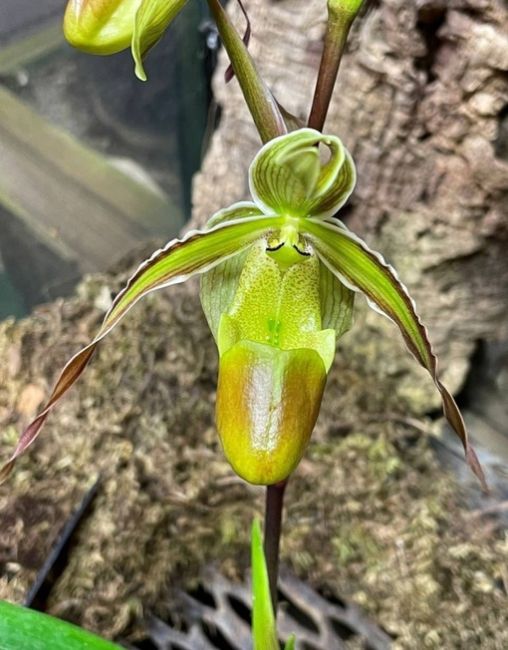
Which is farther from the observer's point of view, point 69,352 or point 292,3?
point 69,352

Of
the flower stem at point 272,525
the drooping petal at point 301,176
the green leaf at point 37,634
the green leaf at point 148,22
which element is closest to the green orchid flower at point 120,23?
the green leaf at point 148,22

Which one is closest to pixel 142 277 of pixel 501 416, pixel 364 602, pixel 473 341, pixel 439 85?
pixel 439 85

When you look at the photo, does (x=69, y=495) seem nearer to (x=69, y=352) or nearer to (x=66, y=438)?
(x=66, y=438)

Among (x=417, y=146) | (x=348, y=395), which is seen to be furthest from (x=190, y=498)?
(x=417, y=146)

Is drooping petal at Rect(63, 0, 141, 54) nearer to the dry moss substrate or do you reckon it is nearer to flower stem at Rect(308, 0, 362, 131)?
flower stem at Rect(308, 0, 362, 131)

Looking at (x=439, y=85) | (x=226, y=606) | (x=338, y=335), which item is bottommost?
(x=226, y=606)

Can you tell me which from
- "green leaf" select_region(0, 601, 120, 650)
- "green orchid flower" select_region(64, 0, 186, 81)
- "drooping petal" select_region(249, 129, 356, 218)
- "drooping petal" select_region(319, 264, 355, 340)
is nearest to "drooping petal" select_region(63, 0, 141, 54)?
"green orchid flower" select_region(64, 0, 186, 81)
